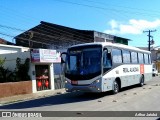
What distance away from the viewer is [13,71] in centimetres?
2698

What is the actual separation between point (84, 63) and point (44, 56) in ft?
31.2

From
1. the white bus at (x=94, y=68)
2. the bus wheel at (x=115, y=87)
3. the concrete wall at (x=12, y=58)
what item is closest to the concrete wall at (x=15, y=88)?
the concrete wall at (x=12, y=58)

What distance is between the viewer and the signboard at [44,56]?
2608 cm

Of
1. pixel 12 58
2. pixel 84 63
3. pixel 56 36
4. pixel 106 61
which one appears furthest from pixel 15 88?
pixel 56 36

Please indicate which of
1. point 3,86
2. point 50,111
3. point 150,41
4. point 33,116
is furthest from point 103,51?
point 150,41

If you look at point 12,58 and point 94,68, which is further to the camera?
point 12,58

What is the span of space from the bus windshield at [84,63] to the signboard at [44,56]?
313 inches

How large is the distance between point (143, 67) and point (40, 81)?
28.8ft

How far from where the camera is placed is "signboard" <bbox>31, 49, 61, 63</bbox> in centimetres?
2608

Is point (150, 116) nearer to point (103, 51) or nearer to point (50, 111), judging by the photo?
point (50, 111)

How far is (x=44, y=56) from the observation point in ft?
88.1

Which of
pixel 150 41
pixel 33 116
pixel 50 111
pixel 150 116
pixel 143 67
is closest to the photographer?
pixel 150 116

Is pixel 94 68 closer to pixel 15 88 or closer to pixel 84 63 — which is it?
pixel 84 63

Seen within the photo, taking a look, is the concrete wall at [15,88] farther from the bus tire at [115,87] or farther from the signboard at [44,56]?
the bus tire at [115,87]
